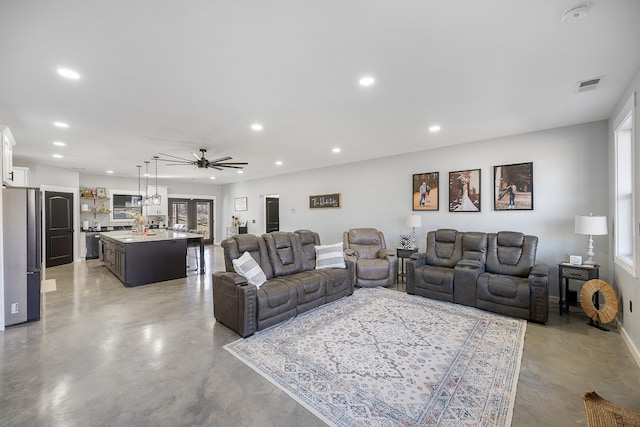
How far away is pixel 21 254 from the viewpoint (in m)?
3.45

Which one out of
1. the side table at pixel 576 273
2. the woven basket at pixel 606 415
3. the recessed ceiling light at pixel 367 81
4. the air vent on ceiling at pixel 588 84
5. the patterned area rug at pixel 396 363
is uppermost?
the air vent on ceiling at pixel 588 84

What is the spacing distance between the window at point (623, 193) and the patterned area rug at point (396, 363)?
144 cm

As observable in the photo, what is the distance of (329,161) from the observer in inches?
267

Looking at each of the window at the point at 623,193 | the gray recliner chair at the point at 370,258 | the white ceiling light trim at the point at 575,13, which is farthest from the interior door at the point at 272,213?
the white ceiling light trim at the point at 575,13

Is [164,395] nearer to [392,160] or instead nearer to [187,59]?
[187,59]

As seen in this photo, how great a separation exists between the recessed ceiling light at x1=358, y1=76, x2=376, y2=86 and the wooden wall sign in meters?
4.53

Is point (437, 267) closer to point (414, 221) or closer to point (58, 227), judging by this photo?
point (414, 221)

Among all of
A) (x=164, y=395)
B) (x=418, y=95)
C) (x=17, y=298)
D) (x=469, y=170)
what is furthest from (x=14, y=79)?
(x=469, y=170)

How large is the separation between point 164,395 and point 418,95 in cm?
366

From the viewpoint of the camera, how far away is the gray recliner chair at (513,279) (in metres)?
3.39

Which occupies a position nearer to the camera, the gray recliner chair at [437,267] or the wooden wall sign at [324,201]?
the gray recliner chair at [437,267]

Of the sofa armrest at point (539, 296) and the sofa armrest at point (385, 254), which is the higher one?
the sofa armrest at point (385, 254)

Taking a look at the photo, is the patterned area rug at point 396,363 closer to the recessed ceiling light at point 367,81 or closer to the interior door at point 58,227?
the recessed ceiling light at point 367,81

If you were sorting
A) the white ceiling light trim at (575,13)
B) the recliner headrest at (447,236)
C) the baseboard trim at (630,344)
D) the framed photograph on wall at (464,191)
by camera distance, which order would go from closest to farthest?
the white ceiling light trim at (575,13) → the baseboard trim at (630,344) → the recliner headrest at (447,236) → the framed photograph on wall at (464,191)
